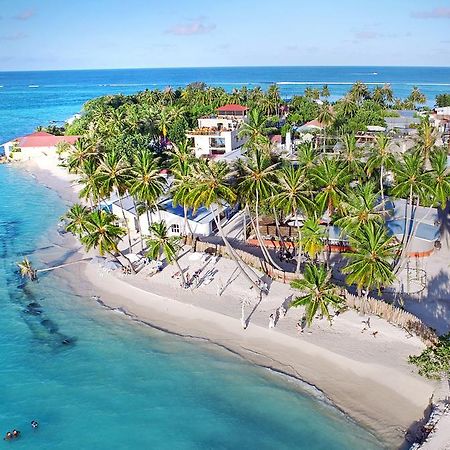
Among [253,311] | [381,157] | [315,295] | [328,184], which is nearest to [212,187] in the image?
[328,184]

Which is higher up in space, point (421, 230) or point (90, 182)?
point (90, 182)

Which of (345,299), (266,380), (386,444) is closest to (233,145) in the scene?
(345,299)

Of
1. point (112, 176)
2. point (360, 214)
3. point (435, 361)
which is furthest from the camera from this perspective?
point (112, 176)

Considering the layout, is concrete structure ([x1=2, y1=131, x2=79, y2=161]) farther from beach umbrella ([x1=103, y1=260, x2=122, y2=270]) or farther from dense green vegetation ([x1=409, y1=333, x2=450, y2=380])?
dense green vegetation ([x1=409, y1=333, x2=450, y2=380])

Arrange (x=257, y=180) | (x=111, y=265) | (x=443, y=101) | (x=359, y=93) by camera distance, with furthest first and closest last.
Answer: (x=359, y=93), (x=443, y=101), (x=111, y=265), (x=257, y=180)

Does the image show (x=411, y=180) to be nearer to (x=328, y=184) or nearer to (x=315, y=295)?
(x=328, y=184)

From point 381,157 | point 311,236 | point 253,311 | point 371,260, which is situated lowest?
point 253,311

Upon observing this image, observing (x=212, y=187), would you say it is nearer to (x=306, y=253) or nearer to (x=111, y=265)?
(x=306, y=253)

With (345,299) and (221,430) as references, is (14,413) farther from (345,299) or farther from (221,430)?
(345,299)

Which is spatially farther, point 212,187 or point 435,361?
point 212,187
